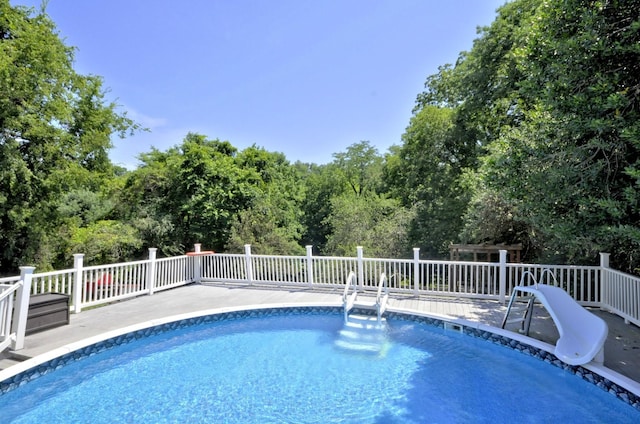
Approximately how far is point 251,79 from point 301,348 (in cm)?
1047

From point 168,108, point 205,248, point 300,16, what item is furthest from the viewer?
point 168,108

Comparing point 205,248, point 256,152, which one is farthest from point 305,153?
point 205,248

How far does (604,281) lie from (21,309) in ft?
29.0

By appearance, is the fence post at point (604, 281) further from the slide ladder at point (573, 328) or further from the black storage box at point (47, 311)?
the black storage box at point (47, 311)

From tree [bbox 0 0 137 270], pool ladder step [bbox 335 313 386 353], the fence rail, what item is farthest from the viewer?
tree [bbox 0 0 137 270]

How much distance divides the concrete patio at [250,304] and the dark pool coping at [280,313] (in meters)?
0.16

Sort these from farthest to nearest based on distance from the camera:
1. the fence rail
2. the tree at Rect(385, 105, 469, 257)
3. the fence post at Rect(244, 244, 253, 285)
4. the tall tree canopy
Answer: the tree at Rect(385, 105, 469, 257) < the fence post at Rect(244, 244, 253, 285) < the fence rail < the tall tree canopy

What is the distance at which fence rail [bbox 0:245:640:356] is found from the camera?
5826mm

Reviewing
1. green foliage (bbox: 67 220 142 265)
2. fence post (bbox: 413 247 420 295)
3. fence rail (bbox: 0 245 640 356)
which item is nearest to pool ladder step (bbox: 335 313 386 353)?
fence post (bbox: 413 247 420 295)

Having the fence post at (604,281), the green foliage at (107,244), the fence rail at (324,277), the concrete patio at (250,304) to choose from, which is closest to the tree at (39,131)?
the green foliage at (107,244)

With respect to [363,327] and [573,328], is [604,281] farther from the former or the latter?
[363,327]

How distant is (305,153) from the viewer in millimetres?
29703

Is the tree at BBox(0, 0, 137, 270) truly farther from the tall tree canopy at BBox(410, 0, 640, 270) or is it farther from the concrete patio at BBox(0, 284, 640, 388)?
the tall tree canopy at BBox(410, 0, 640, 270)

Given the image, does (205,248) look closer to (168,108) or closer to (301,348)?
(168,108)
